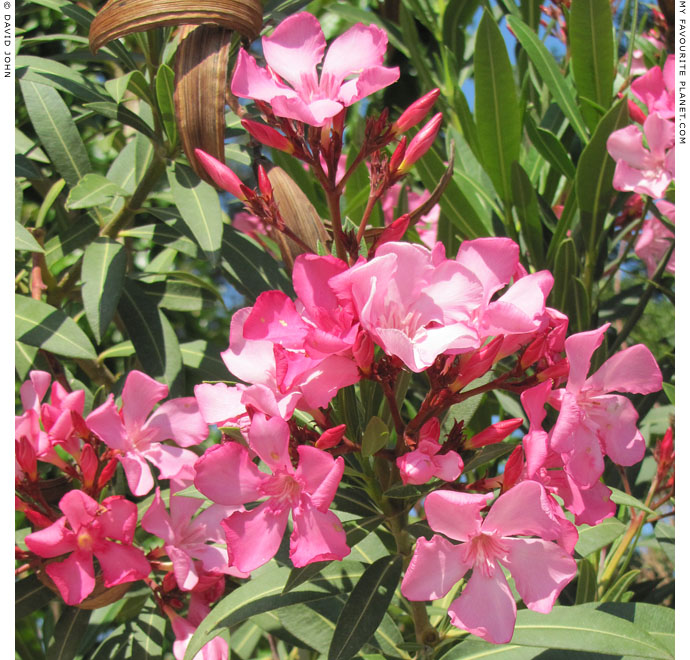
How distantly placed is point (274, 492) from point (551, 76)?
1175 mm

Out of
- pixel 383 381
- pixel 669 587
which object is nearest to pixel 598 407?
pixel 383 381

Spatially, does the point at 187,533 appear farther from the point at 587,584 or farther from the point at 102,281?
the point at 587,584

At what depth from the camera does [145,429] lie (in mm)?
1189

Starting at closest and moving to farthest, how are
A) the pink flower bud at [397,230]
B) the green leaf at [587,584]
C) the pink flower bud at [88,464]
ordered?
the pink flower bud at [397,230], the pink flower bud at [88,464], the green leaf at [587,584]

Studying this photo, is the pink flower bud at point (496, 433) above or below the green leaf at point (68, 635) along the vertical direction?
above

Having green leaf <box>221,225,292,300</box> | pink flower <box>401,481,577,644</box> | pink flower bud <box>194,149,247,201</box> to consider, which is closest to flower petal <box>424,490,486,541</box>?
Result: pink flower <box>401,481,577,644</box>

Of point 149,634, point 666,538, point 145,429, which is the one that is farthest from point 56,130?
point 666,538

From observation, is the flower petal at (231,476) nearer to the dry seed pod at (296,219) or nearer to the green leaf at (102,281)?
the dry seed pod at (296,219)

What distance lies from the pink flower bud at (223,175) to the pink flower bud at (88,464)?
47cm

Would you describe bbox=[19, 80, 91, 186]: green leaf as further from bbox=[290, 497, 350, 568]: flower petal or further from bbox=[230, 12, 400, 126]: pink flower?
bbox=[290, 497, 350, 568]: flower petal

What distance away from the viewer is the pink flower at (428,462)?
80 cm

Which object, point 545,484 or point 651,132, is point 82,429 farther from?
point 651,132

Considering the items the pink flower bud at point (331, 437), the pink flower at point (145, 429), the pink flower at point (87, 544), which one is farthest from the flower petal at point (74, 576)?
the pink flower bud at point (331, 437)

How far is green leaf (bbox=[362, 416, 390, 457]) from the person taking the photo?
0.82 metres
